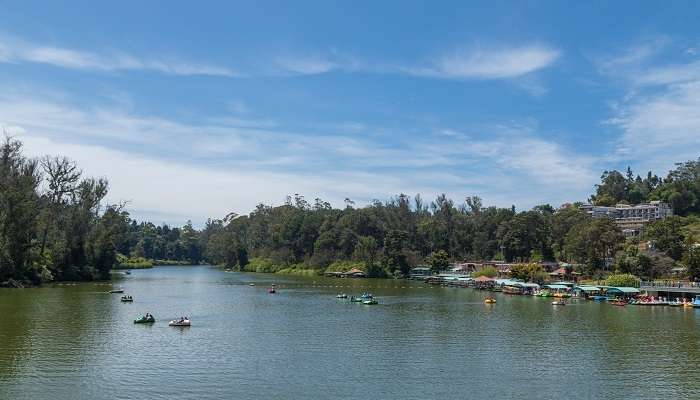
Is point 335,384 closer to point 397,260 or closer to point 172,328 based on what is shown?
point 172,328

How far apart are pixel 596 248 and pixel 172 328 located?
85.0 m

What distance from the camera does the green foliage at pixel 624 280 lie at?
9865 centimetres

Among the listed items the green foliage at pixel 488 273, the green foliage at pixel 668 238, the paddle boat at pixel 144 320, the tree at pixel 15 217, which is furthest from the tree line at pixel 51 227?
the green foliage at pixel 668 238

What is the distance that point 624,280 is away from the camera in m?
99.8

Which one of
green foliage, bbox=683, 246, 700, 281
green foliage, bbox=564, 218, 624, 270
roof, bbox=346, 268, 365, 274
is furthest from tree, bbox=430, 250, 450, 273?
green foliage, bbox=683, 246, 700, 281

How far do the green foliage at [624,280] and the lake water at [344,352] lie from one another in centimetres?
1683

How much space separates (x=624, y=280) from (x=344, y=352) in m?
68.2

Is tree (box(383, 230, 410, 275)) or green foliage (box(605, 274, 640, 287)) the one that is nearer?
green foliage (box(605, 274, 640, 287))

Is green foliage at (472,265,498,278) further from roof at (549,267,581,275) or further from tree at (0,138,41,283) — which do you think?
tree at (0,138,41,283)

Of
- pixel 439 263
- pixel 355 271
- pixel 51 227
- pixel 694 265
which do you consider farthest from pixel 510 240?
pixel 51 227

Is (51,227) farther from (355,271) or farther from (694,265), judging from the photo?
(694,265)

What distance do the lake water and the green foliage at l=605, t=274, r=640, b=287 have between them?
1683cm

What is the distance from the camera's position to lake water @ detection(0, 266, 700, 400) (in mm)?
37062

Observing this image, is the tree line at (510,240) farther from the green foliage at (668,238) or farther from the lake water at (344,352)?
the lake water at (344,352)
